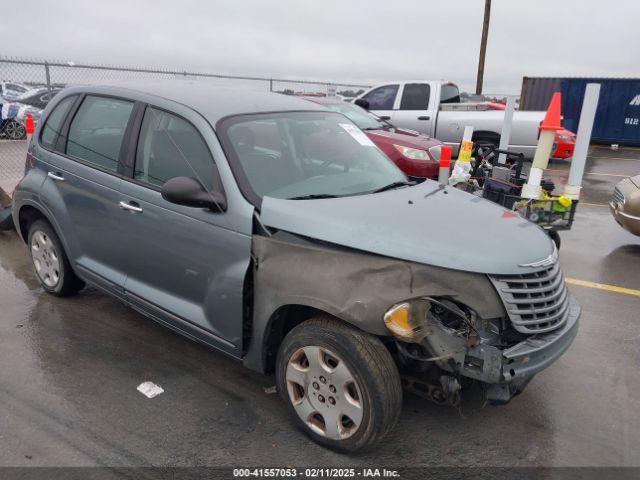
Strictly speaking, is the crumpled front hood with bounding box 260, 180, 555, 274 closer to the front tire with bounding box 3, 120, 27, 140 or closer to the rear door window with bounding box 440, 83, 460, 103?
the rear door window with bounding box 440, 83, 460, 103

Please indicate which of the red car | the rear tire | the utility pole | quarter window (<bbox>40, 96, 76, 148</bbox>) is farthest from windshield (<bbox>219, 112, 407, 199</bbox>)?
the utility pole

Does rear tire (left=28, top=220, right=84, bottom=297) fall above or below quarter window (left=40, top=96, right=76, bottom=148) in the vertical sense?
below

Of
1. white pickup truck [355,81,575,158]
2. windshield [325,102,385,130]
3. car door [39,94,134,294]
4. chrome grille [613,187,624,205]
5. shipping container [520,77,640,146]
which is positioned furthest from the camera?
shipping container [520,77,640,146]

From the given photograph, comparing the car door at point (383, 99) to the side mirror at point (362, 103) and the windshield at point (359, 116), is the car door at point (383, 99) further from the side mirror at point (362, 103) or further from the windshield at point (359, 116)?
the windshield at point (359, 116)

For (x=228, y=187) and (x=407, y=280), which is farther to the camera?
(x=228, y=187)

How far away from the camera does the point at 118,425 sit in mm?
2922

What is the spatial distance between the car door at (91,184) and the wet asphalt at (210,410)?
0.53 metres

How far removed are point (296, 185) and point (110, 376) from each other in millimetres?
1779

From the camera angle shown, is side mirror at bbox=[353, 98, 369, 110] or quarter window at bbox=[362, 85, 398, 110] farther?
quarter window at bbox=[362, 85, 398, 110]

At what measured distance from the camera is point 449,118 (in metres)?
12.0

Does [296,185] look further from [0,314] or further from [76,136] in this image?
[0,314]

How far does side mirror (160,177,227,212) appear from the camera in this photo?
286 cm

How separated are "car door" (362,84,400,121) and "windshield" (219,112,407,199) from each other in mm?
8874

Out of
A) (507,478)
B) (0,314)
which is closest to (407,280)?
(507,478)
